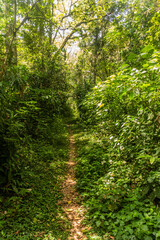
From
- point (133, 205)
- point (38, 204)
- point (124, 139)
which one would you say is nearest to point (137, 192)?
point (133, 205)

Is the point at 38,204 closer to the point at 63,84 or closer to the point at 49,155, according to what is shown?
the point at 49,155

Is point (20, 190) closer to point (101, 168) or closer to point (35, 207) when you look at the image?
point (35, 207)

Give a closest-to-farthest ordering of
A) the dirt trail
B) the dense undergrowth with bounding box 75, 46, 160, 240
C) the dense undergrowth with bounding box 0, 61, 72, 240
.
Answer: the dense undergrowth with bounding box 75, 46, 160, 240 < the dense undergrowth with bounding box 0, 61, 72, 240 < the dirt trail

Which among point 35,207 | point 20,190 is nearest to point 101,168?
point 35,207

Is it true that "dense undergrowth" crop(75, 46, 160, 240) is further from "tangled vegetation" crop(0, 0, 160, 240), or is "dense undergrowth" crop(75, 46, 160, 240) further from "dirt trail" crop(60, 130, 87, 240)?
"dirt trail" crop(60, 130, 87, 240)

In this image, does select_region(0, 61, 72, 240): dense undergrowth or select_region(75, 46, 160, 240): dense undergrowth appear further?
select_region(0, 61, 72, 240): dense undergrowth

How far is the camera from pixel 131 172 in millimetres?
3822

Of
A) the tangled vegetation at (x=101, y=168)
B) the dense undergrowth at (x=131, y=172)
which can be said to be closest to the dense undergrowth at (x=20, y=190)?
the tangled vegetation at (x=101, y=168)

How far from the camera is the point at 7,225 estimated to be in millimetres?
2660

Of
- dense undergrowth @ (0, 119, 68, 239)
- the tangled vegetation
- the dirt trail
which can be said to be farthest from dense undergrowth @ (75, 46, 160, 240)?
dense undergrowth @ (0, 119, 68, 239)

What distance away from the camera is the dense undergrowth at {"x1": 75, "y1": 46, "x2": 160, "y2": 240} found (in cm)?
261

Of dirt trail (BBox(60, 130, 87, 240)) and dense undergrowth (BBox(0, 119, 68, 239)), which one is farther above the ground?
dense undergrowth (BBox(0, 119, 68, 239))

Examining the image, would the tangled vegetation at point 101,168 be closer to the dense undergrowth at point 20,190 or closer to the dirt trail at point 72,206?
the dense undergrowth at point 20,190

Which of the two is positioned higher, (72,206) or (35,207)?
(35,207)
